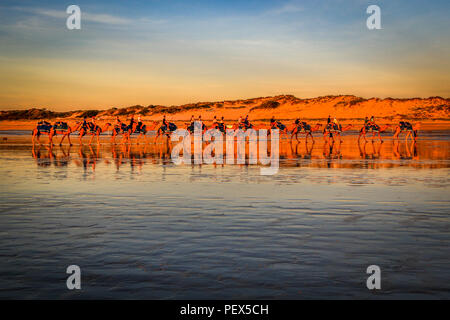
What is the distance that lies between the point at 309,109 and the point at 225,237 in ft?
400

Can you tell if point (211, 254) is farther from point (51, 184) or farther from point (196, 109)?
point (196, 109)

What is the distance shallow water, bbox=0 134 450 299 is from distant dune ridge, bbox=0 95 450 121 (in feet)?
320

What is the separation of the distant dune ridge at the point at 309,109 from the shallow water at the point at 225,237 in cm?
9751

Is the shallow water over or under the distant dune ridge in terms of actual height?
under

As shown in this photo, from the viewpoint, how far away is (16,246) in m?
7.25

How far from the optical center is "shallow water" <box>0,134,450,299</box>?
554 cm

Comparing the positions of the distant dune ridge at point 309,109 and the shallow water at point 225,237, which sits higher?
the distant dune ridge at point 309,109

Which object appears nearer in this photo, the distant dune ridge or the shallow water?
the shallow water

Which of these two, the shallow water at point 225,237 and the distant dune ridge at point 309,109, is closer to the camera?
the shallow water at point 225,237

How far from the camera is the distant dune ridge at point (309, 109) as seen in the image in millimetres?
111812
